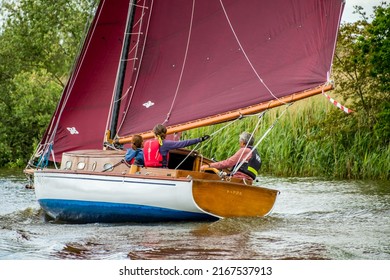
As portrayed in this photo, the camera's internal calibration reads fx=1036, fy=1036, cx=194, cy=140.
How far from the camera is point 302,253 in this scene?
10164 mm

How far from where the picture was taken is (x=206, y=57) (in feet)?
45.5

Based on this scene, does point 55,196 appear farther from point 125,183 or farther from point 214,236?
point 214,236

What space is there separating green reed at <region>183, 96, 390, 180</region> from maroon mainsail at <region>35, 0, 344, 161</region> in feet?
20.2

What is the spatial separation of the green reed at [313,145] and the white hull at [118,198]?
7404 mm

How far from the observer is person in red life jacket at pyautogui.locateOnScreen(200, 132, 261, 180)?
12.7 meters

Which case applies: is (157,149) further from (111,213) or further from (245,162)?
(245,162)

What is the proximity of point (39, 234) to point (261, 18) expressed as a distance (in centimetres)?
412

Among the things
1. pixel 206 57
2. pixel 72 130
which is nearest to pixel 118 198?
pixel 206 57

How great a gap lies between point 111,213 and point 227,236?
6.87 feet

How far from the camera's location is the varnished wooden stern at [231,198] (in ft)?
40.0

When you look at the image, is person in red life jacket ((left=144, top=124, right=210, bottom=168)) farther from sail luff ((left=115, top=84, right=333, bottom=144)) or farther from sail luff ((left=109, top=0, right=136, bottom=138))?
sail luff ((left=109, top=0, right=136, bottom=138))

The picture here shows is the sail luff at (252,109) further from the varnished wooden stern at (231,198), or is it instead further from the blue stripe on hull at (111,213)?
the blue stripe on hull at (111,213)

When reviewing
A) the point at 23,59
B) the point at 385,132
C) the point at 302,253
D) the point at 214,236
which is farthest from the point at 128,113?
the point at 23,59

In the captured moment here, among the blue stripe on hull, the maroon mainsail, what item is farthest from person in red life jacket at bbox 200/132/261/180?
the blue stripe on hull
